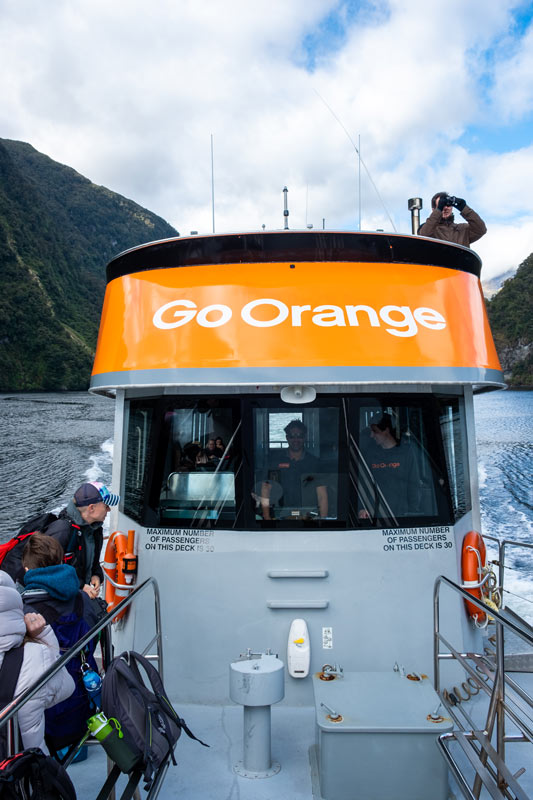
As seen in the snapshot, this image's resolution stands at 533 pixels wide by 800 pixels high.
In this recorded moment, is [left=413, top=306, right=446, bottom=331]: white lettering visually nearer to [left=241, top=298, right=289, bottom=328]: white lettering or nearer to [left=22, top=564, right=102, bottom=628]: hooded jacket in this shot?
[left=241, top=298, right=289, bottom=328]: white lettering

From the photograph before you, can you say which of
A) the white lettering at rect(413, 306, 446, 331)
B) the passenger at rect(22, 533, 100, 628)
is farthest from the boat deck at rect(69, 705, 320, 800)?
the white lettering at rect(413, 306, 446, 331)

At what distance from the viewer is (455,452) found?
4961 millimetres

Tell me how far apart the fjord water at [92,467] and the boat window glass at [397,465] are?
22.2ft

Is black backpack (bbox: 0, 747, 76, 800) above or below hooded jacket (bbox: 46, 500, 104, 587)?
below

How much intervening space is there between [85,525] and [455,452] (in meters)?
2.79

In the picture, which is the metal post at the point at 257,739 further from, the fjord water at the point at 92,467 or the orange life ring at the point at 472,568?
the fjord water at the point at 92,467

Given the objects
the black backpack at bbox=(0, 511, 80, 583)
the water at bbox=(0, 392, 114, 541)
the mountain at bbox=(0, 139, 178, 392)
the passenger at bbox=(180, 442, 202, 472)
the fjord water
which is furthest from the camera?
the mountain at bbox=(0, 139, 178, 392)

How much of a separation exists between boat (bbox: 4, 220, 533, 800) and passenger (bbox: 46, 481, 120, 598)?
217 millimetres

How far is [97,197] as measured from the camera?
196375mm

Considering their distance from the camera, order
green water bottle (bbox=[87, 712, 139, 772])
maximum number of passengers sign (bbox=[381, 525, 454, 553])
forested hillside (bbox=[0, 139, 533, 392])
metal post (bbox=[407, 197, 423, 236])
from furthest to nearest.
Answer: forested hillside (bbox=[0, 139, 533, 392]) < metal post (bbox=[407, 197, 423, 236]) < maximum number of passengers sign (bbox=[381, 525, 454, 553]) < green water bottle (bbox=[87, 712, 139, 772])

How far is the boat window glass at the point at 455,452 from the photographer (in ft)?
15.8

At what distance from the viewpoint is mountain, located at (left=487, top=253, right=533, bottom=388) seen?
9019cm

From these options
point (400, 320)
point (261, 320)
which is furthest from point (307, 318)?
point (400, 320)

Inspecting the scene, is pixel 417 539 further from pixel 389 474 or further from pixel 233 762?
pixel 233 762
